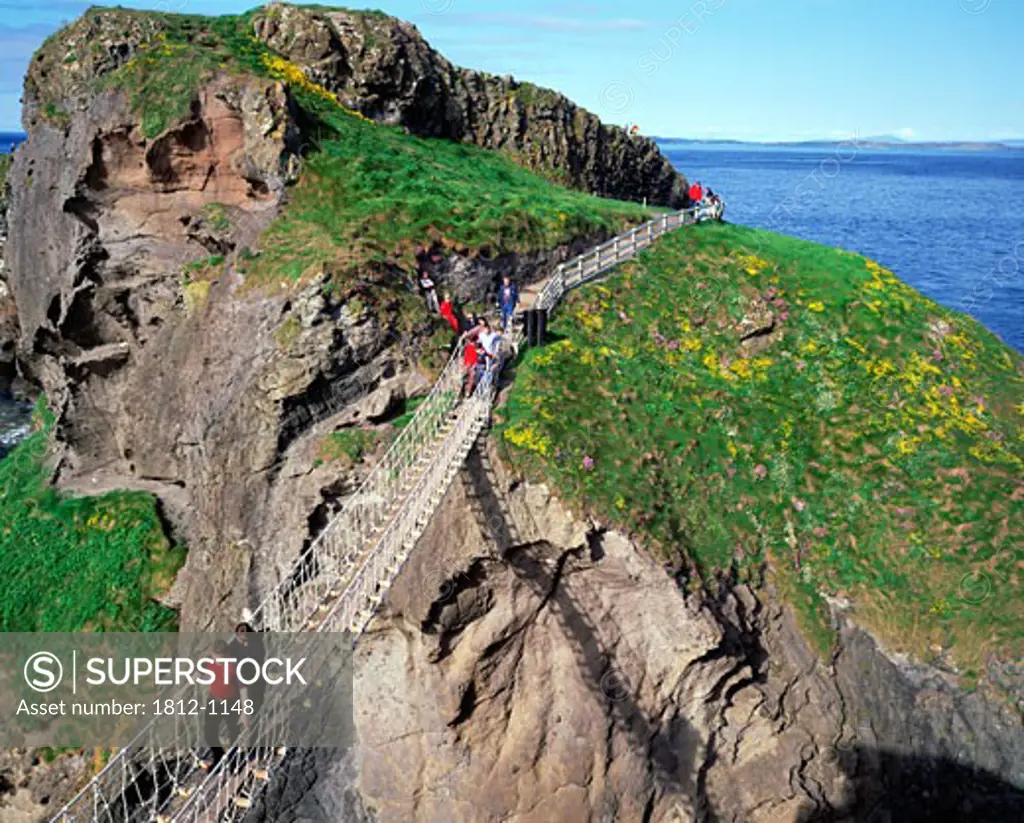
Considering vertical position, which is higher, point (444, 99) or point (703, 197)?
point (444, 99)

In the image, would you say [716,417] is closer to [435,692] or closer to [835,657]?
[835,657]

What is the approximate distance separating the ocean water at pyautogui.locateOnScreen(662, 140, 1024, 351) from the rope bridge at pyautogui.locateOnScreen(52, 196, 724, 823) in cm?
4414

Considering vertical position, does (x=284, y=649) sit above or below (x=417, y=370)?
below

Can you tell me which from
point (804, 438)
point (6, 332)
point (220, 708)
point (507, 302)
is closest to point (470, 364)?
point (507, 302)

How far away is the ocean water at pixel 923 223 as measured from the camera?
64.2 m

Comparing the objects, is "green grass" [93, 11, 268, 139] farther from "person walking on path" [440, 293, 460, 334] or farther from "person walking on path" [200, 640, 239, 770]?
"person walking on path" [200, 640, 239, 770]

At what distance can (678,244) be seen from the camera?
2961 cm

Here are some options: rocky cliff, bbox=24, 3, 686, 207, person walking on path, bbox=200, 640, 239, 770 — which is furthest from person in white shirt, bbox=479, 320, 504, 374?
rocky cliff, bbox=24, 3, 686, 207

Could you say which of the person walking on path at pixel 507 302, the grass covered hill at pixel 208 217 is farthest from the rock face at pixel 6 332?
the person walking on path at pixel 507 302

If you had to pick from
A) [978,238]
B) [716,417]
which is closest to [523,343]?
[716,417]

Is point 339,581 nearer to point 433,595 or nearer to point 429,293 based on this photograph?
point 433,595

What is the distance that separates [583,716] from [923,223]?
90.7 meters

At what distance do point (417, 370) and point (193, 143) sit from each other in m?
10.3

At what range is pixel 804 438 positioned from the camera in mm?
24766
